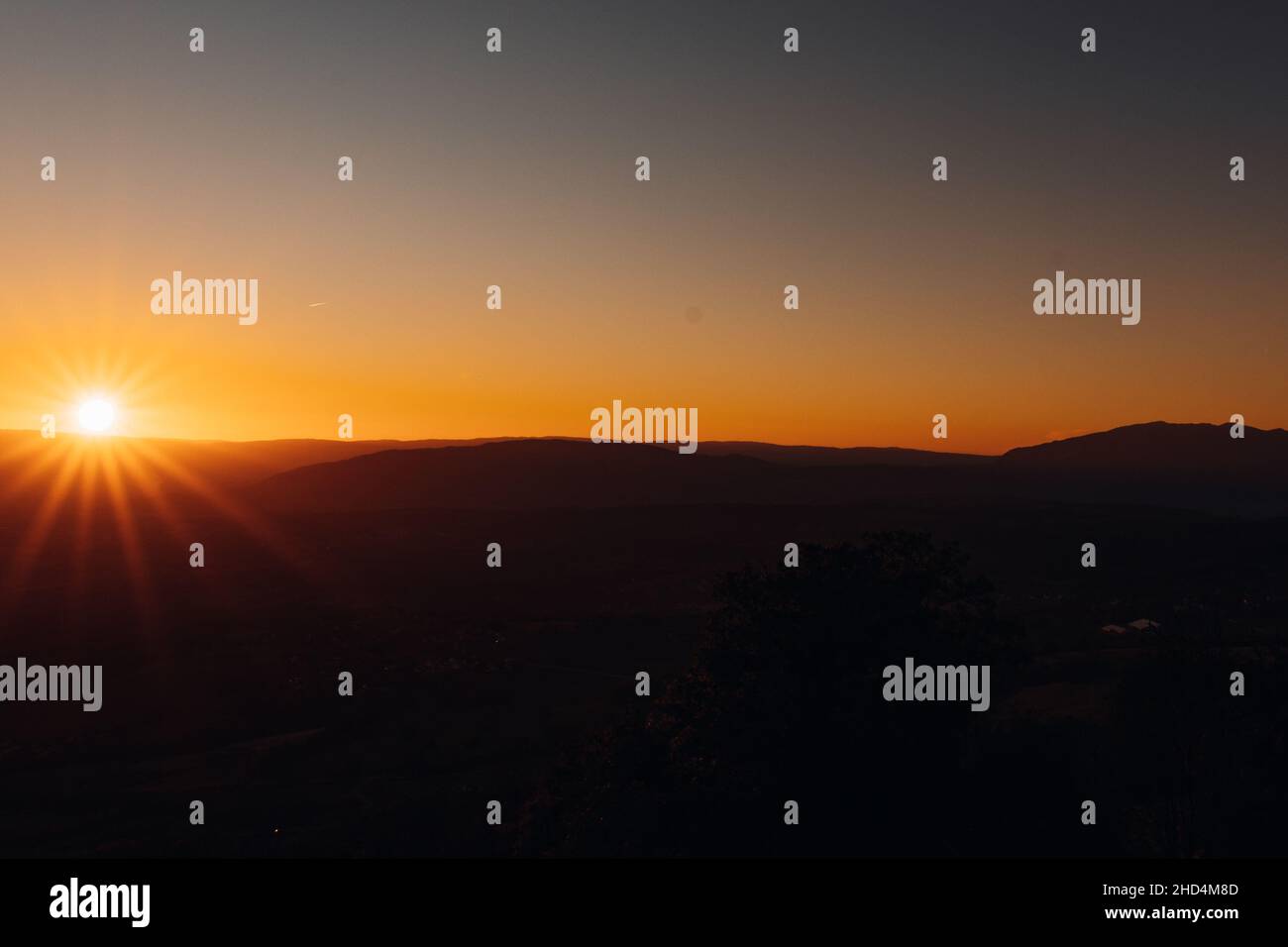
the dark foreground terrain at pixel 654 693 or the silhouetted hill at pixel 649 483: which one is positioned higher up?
the silhouetted hill at pixel 649 483

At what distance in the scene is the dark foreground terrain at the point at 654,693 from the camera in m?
20.0

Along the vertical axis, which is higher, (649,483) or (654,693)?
(649,483)

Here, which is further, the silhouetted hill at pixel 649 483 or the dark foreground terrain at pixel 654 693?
the silhouetted hill at pixel 649 483

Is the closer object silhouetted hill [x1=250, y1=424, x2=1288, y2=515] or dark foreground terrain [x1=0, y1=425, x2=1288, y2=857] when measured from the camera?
dark foreground terrain [x1=0, y1=425, x2=1288, y2=857]

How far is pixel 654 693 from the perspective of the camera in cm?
4500

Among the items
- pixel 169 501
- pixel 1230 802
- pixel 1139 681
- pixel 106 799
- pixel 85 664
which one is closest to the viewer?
pixel 1230 802

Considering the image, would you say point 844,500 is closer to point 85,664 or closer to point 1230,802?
point 85,664

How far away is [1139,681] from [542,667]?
125 ft

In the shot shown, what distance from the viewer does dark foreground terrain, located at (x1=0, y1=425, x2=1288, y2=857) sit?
65.5 ft

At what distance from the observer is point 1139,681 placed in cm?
2205

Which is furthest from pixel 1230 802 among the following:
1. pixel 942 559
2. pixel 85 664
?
pixel 85 664

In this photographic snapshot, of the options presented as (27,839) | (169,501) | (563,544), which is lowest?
(27,839)

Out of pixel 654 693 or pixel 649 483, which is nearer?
pixel 654 693
